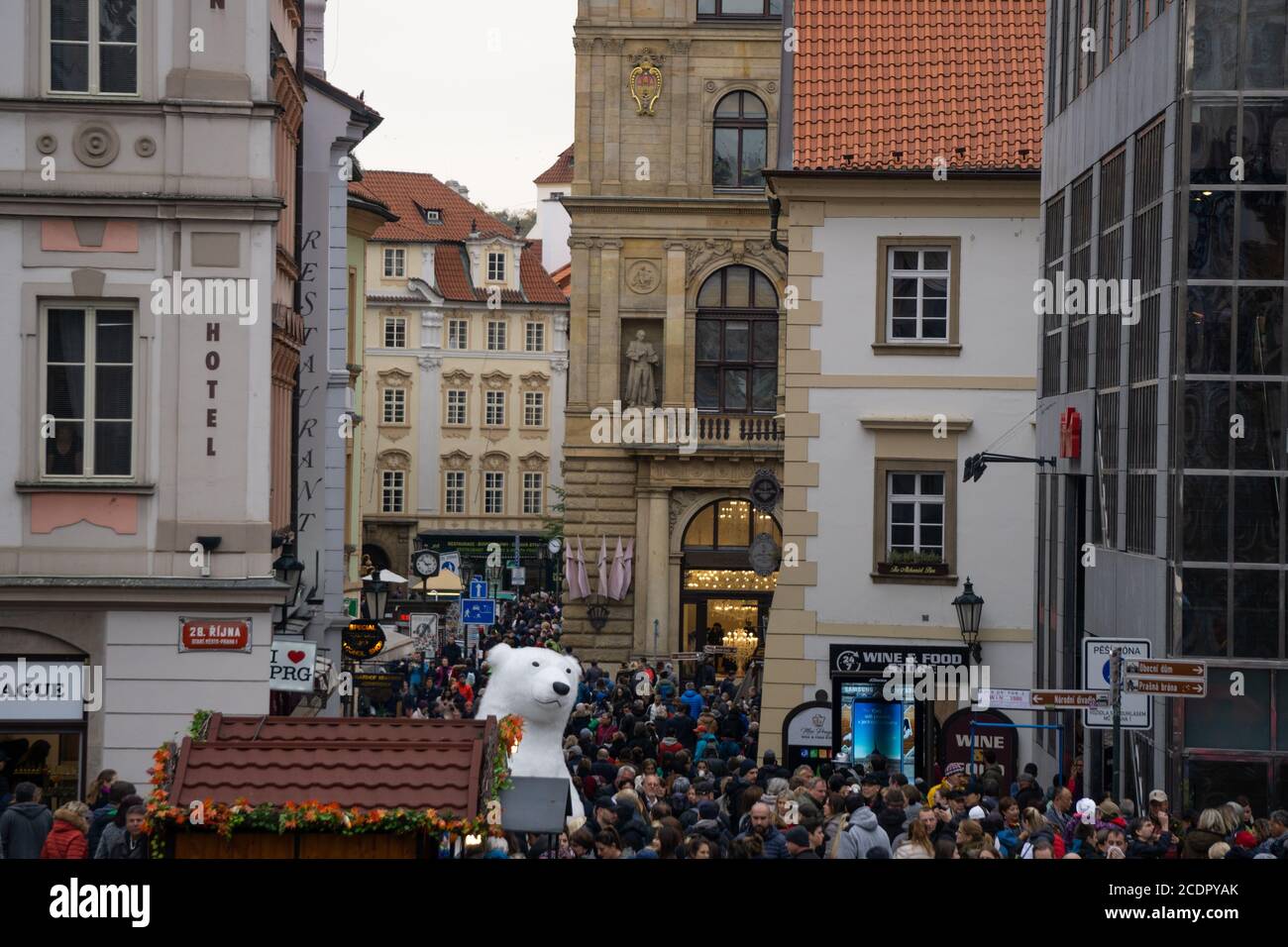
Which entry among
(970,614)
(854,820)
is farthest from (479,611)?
(854,820)

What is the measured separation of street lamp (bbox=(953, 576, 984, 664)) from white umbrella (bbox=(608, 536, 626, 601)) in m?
21.8

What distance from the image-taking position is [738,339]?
152 feet

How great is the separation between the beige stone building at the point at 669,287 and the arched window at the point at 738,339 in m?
0.03

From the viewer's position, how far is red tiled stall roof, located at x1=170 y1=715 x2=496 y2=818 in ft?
33.1

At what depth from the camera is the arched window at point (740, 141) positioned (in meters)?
45.7

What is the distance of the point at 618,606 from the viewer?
150ft

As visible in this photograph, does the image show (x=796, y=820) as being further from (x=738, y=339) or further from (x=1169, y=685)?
(x=738, y=339)

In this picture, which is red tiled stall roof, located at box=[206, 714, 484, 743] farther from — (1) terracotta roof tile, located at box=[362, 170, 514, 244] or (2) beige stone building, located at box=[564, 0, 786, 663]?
(1) terracotta roof tile, located at box=[362, 170, 514, 244]

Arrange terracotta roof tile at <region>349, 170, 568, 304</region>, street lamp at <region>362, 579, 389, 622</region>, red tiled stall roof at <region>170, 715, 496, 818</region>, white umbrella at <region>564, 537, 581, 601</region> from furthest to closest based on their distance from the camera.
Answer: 1. terracotta roof tile at <region>349, 170, 568, 304</region>
2. white umbrella at <region>564, 537, 581, 601</region>
3. street lamp at <region>362, 579, 389, 622</region>
4. red tiled stall roof at <region>170, 715, 496, 818</region>

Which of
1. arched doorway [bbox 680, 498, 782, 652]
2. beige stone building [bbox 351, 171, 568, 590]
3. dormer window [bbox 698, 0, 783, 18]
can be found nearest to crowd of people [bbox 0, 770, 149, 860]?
arched doorway [bbox 680, 498, 782, 652]

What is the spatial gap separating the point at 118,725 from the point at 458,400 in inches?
2766

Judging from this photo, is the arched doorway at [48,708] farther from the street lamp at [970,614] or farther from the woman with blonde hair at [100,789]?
the street lamp at [970,614]
